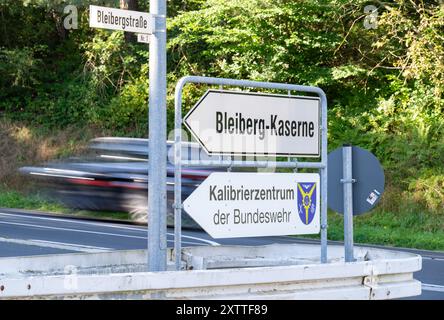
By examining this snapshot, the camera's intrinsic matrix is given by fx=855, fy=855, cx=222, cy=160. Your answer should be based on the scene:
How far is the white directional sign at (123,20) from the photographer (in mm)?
6523

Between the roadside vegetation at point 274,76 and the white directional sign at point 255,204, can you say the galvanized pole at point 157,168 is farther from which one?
the roadside vegetation at point 274,76

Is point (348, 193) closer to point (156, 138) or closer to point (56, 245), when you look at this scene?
point (156, 138)

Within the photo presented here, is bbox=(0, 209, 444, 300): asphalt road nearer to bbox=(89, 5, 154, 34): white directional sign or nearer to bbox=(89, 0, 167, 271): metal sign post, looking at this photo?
bbox=(89, 0, 167, 271): metal sign post

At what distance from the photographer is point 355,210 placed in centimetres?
727

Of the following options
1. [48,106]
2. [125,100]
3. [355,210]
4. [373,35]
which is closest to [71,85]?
[48,106]

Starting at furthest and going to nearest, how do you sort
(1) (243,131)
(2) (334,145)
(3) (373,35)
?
(3) (373,35), (2) (334,145), (1) (243,131)

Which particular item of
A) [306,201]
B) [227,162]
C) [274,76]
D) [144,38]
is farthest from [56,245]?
[274,76]

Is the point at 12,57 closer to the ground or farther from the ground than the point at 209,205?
farther from the ground

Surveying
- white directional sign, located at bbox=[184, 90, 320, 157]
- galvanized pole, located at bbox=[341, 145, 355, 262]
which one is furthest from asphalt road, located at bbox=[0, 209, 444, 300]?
white directional sign, located at bbox=[184, 90, 320, 157]

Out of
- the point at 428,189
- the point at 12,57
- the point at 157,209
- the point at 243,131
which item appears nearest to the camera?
the point at 157,209

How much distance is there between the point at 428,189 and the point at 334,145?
12.1ft

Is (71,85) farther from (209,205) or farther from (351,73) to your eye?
(209,205)

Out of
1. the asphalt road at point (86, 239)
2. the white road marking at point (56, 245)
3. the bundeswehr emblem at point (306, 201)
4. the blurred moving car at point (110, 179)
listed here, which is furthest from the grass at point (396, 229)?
the bundeswehr emblem at point (306, 201)

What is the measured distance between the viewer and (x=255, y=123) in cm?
695
